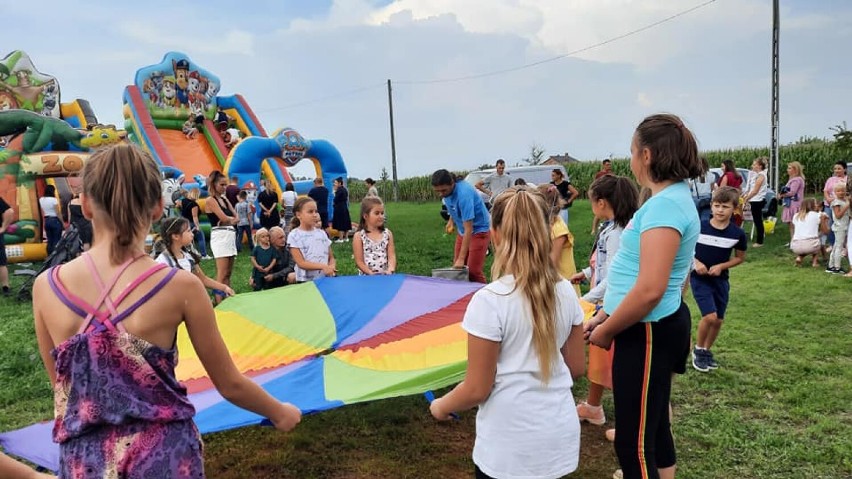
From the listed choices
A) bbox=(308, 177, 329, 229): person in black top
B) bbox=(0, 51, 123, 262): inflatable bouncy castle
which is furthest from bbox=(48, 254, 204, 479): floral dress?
bbox=(308, 177, 329, 229): person in black top

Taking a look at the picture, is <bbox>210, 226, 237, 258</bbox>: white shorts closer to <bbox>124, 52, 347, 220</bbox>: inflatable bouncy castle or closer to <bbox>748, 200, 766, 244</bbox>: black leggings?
<bbox>124, 52, 347, 220</bbox>: inflatable bouncy castle

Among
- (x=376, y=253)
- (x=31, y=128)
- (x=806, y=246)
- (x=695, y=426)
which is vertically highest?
(x=31, y=128)

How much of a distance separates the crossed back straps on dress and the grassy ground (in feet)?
7.25

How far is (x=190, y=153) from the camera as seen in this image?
17.5 meters

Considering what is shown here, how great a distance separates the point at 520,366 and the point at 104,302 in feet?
3.74

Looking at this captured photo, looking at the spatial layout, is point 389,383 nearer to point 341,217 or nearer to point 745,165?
point 341,217

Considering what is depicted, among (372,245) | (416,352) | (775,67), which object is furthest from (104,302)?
(775,67)

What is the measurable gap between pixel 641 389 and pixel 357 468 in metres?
1.81

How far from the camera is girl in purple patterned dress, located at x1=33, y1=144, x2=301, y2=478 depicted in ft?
4.54

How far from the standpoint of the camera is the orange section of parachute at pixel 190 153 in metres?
17.0

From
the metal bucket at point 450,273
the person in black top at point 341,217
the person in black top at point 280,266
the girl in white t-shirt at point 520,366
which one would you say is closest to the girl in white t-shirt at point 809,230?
the metal bucket at point 450,273

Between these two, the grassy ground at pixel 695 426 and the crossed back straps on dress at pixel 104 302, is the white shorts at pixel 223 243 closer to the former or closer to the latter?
the grassy ground at pixel 695 426

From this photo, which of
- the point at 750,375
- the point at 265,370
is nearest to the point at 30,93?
the point at 265,370

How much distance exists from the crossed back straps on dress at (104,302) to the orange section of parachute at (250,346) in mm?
2262
